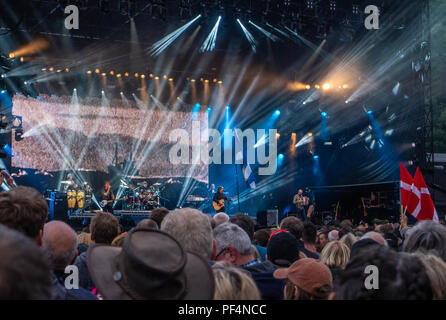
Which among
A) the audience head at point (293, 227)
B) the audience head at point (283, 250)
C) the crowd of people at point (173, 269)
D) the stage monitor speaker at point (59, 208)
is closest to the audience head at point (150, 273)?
the crowd of people at point (173, 269)

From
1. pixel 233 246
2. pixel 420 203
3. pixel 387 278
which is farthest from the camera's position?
pixel 420 203

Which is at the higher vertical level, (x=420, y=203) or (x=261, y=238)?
(x=420, y=203)

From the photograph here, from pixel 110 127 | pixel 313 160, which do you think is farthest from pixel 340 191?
pixel 110 127

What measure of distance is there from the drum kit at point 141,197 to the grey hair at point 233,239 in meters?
12.1

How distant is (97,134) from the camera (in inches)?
666

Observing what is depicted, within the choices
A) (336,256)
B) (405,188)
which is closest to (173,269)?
(336,256)

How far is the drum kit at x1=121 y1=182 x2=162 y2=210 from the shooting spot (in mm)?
15117

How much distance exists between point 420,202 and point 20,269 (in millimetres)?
5327

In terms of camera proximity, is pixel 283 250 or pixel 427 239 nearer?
pixel 427 239

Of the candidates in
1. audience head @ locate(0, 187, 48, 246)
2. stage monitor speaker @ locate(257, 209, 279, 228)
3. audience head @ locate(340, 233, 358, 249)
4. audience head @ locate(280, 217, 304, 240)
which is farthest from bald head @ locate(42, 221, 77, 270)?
stage monitor speaker @ locate(257, 209, 279, 228)

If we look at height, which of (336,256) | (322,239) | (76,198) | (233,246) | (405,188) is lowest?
(322,239)

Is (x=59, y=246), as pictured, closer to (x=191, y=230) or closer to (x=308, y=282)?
(x=191, y=230)

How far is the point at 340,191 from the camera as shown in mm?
16719

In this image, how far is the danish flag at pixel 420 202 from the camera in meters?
5.27
